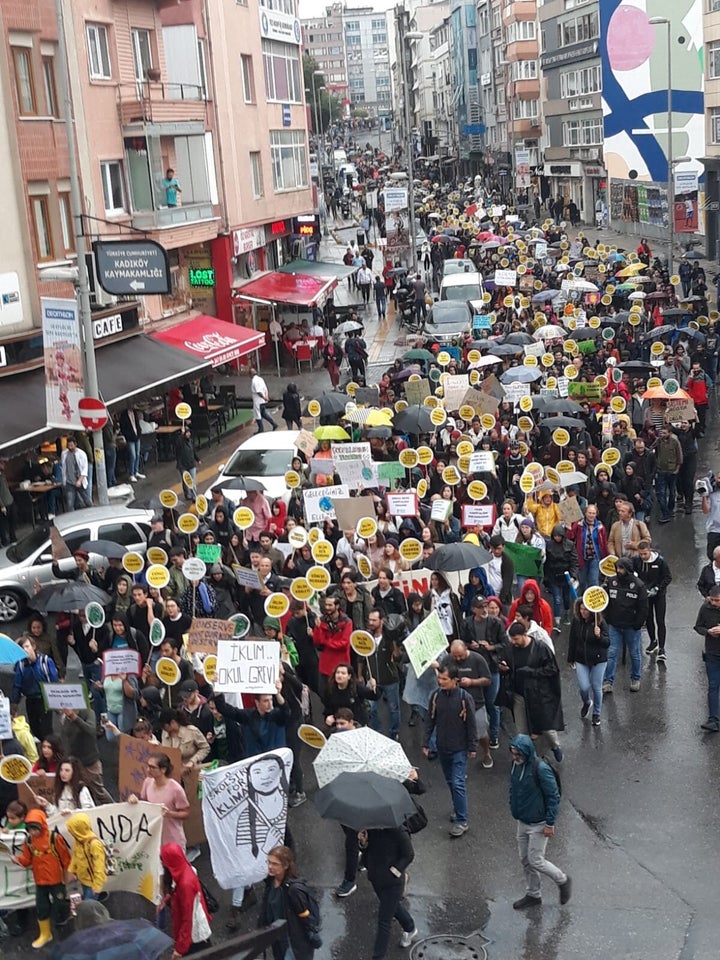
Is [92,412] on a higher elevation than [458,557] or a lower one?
higher

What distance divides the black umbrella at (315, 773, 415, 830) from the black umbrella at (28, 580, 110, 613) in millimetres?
5378

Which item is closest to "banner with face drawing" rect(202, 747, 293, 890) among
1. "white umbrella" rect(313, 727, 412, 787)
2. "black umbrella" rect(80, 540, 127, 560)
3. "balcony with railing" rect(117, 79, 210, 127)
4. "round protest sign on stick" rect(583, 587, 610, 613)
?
"white umbrella" rect(313, 727, 412, 787)

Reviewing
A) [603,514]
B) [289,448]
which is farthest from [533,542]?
[289,448]

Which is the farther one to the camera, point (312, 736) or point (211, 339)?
point (211, 339)

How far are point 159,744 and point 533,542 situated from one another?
236 inches

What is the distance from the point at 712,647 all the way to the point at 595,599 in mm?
1178

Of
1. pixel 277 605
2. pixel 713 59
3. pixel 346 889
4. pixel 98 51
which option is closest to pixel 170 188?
pixel 98 51

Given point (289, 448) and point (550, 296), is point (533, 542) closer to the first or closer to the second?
point (289, 448)

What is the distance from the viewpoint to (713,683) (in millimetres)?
12344

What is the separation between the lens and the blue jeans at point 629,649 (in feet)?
43.7

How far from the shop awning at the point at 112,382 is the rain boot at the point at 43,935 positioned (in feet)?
41.6

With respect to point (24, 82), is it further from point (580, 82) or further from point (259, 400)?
point (580, 82)

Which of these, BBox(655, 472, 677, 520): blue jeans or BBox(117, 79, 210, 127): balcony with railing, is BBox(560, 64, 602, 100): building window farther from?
BBox(655, 472, 677, 520): blue jeans

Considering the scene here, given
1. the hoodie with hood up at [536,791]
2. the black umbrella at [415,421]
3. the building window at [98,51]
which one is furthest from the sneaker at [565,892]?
the building window at [98,51]
